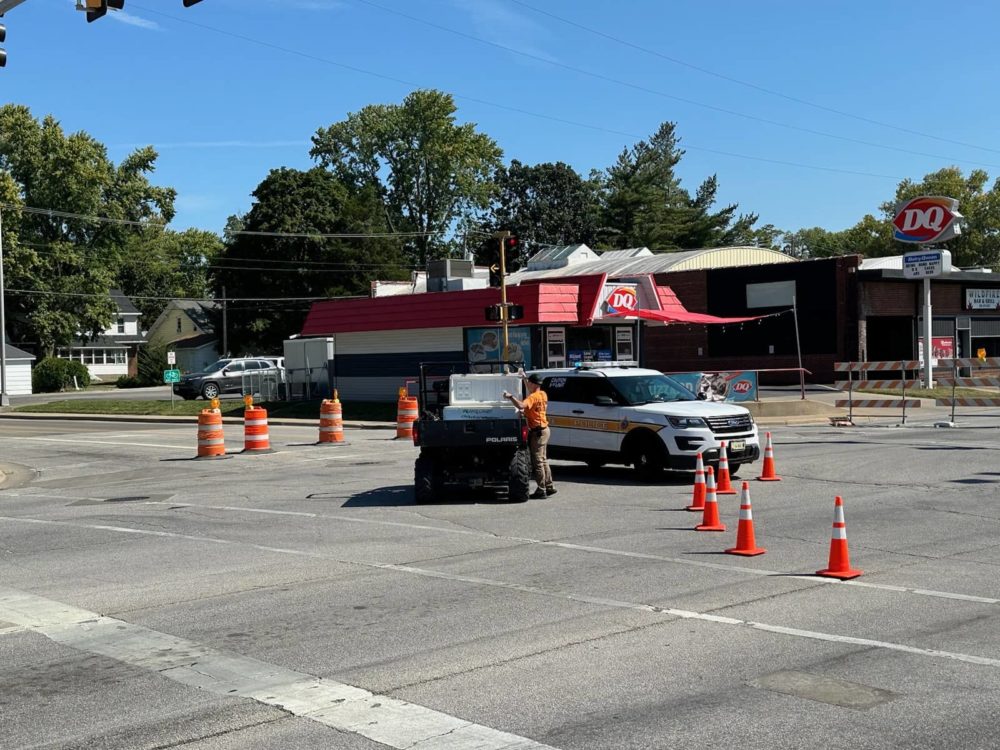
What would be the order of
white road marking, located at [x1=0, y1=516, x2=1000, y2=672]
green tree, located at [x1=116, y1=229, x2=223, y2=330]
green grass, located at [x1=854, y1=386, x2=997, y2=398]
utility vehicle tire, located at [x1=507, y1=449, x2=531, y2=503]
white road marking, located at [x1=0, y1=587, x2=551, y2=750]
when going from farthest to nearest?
green tree, located at [x1=116, y1=229, x2=223, y2=330]
green grass, located at [x1=854, y1=386, x2=997, y2=398]
utility vehicle tire, located at [x1=507, y1=449, x2=531, y2=503]
white road marking, located at [x1=0, y1=516, x2=1000, y2=672]
white road marking, located at [x1=0, y1=587, x2=551, y2=750]

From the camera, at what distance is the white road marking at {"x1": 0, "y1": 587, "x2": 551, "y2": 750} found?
576cm

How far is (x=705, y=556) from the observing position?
11.2 meters

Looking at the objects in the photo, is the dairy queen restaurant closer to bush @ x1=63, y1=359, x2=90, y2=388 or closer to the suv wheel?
the suv wheel

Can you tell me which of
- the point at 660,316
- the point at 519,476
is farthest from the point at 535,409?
the point at 660,316

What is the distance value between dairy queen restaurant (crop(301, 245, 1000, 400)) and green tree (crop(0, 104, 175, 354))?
34.8m

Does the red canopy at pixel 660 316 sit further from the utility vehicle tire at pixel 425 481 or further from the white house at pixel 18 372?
the white house at pixel 18 372

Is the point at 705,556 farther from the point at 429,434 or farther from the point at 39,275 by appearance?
the point at 39,275

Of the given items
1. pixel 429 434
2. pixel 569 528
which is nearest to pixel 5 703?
pixel 569 528

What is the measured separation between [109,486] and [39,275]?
6272 centimetres

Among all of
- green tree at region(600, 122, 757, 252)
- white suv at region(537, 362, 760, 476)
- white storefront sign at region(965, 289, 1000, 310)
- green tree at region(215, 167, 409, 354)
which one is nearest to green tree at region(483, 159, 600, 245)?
green tree at region(600, 122, 757, 252)

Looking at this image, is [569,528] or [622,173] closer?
[569,528]

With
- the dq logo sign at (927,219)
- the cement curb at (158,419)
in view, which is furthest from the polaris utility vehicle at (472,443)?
the dq logo sign at (927,219)

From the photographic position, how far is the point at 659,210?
93.1 m

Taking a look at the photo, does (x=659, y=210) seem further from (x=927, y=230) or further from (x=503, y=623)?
(x=503, y=623)
